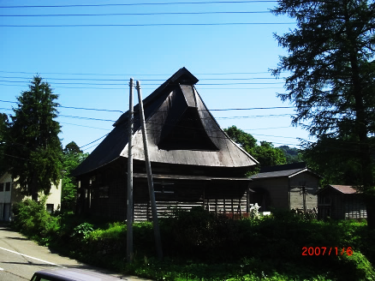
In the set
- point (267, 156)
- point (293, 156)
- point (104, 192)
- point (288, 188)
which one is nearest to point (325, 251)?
point (104, 192)

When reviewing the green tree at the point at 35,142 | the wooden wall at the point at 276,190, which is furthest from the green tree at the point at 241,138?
the green tree at the point at 35,142

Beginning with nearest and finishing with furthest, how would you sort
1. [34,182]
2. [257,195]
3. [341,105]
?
[341,105], [34,182], [257,195]

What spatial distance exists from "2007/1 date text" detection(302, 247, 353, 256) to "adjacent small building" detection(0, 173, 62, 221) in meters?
35.6

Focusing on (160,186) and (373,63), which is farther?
(160,186)

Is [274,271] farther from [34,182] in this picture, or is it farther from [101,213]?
[34,182]

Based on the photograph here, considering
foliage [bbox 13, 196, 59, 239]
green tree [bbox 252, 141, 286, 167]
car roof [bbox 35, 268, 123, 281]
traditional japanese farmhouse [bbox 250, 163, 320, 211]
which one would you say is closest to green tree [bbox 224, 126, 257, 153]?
green tree [bbox 252, 141, 286, 167]

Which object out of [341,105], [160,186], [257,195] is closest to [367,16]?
[341,105]

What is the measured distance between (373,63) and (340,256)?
798 cm

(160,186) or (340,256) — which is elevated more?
(160,186)

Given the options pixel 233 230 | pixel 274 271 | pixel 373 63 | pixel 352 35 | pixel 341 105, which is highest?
pixel 352 35

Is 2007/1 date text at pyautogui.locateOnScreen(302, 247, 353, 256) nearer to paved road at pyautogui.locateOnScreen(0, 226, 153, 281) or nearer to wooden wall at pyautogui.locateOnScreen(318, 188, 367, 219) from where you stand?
paved road at pyautogui.locateOnScreen(0, 226, 153, 281)

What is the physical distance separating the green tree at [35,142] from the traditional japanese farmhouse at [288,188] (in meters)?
23.3

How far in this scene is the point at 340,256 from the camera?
12.6 m

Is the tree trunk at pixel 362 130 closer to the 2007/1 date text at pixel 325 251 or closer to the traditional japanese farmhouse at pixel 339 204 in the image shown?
the 2007/1 date text at pixel 325 251
